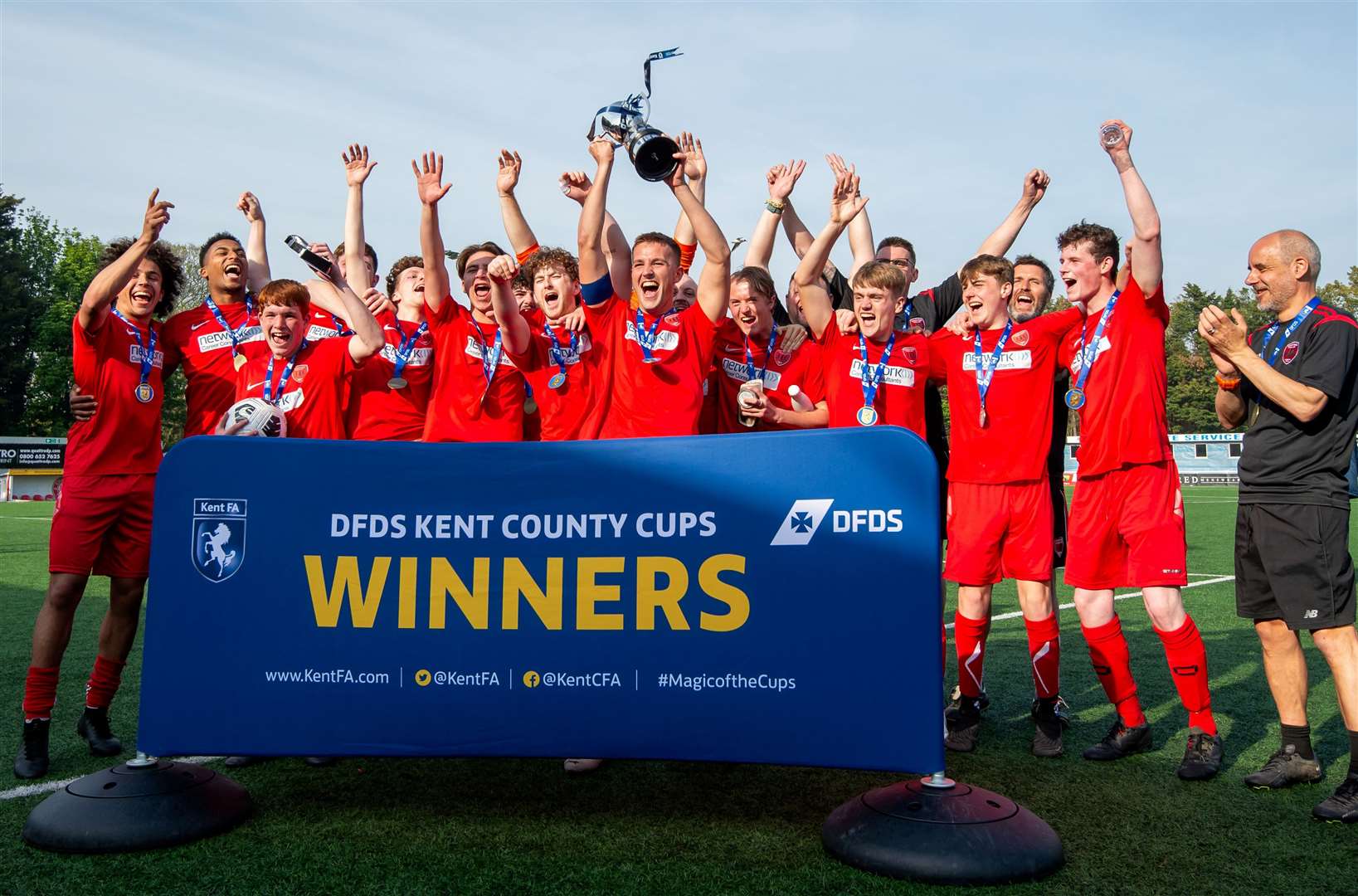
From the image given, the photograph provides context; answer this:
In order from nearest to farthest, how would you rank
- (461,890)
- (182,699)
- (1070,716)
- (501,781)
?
(461,890)
(182,699)
(501,781)
(1070,716)

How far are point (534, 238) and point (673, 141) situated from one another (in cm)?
129

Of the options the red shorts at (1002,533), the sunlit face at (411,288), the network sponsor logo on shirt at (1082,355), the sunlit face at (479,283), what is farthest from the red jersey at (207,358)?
the network sponsor logo on shirt at (1082,355)

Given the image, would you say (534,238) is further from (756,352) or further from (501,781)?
(501,781)

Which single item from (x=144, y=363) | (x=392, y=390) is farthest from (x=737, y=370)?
(x=144, y=363)

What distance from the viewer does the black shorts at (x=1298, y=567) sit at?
4.30 meters

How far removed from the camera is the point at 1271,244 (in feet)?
15.0

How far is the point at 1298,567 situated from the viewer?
14.4 feet

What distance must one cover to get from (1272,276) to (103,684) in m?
5.89

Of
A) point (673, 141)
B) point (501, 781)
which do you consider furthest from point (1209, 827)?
point (673, 141)

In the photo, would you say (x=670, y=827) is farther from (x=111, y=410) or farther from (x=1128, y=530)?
(x=111, y=410)

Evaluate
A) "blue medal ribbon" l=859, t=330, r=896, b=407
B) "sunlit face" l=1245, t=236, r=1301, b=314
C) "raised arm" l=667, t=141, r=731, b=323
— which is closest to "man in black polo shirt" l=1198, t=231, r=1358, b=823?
"sunlit face" l=1245, t=236, r=1301, b=314

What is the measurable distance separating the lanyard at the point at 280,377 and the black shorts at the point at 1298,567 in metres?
4.68

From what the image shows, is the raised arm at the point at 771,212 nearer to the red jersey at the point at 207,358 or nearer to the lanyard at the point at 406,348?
the lanyard at the point at 406,348

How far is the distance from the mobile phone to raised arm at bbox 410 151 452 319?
0.66 m
